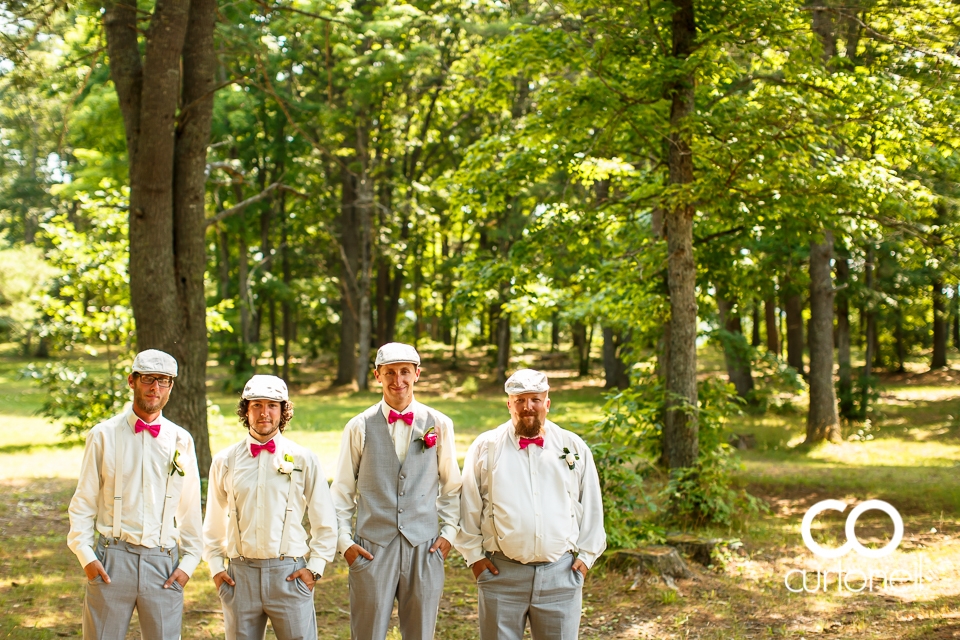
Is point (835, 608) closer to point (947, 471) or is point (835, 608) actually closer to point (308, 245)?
point (947, 471)

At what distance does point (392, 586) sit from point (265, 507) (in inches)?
31.2

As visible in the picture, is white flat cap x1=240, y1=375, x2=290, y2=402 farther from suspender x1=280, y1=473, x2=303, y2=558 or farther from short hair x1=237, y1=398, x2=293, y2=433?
suspender x1=280, y1=473, x2=303, y2=558

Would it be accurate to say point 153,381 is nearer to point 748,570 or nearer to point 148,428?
point 148,428

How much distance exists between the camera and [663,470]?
10.6 m

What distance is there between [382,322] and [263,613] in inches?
1082

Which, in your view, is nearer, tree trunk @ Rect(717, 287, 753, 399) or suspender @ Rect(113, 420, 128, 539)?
suspender @ Rect(113, 420, 128, 539)

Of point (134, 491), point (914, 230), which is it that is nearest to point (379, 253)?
point (914, 230)

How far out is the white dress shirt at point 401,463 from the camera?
4.36m

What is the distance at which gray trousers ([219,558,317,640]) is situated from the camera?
13.1 ft

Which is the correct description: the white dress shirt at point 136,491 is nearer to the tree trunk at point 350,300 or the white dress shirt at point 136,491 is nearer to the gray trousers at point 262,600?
the gray trousers at point 262,600

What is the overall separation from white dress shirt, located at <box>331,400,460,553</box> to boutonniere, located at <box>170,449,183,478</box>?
0.77 m

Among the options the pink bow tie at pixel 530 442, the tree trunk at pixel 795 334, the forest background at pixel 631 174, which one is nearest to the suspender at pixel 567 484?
the pink bow tie at pixel 530 442

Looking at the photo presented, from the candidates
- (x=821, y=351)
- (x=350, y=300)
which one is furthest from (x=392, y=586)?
(x=350, y=300)

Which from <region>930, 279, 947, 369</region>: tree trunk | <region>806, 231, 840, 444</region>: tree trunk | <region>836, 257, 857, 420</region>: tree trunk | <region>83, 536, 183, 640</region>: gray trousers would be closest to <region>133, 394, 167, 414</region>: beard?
<region>83, 536, 183, 640</region>: gray trousers
